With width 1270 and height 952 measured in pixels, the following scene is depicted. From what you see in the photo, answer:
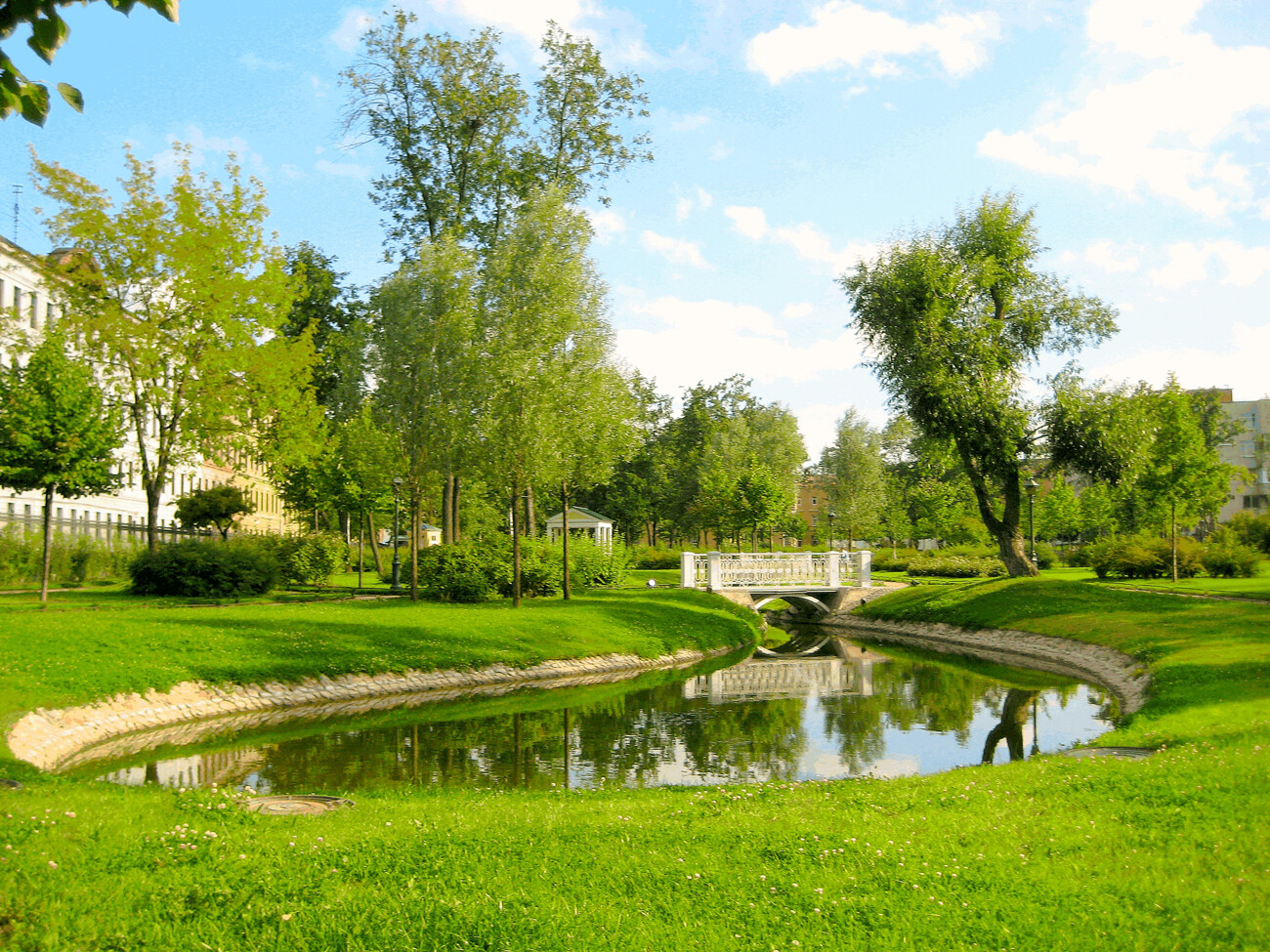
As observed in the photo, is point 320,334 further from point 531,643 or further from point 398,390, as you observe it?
point 531,643

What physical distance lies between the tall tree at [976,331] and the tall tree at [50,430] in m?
25.7

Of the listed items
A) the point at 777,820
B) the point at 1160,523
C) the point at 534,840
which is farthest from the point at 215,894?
the point at 1160,523

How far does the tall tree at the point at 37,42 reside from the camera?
13.3 feet

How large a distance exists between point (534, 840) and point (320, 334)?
44.2m

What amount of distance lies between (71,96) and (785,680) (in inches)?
948

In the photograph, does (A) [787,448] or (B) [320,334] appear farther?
(A) [787,448]

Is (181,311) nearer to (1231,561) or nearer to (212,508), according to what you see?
(212,508)

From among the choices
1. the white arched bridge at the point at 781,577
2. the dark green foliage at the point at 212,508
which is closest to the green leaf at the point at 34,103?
the white arched bridge at the point at 781,577

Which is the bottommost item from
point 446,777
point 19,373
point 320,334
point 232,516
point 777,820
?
point 446,777

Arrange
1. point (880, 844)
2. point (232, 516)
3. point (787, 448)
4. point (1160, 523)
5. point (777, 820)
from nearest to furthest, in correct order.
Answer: point (880, 844), point (777, 820), point (232, 516), point (1160, 523), point (787, 448)

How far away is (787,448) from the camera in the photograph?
74.6m

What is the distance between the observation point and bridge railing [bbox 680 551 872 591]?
39.4 metres

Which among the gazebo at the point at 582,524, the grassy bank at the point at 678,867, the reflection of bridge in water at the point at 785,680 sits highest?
the gazebo at the point at 582,524

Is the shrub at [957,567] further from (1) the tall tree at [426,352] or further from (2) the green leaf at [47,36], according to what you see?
(2) the green leaf at [47,36]
